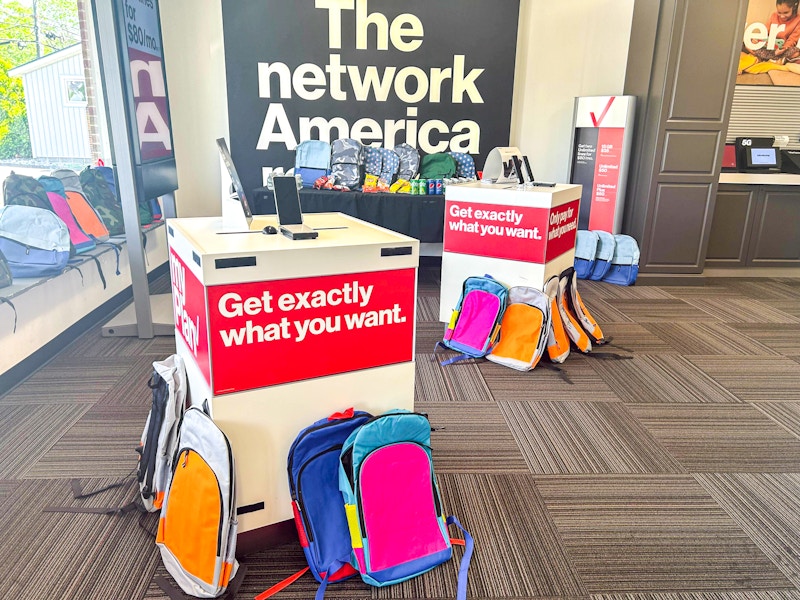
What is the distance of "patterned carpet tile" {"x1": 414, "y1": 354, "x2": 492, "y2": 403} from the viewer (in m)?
2.89

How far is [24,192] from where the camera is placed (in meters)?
3.27

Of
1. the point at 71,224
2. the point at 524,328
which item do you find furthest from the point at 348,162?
the point at 524,328

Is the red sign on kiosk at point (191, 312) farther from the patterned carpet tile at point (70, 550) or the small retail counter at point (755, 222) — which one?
the small retail counter at point (755, 222)

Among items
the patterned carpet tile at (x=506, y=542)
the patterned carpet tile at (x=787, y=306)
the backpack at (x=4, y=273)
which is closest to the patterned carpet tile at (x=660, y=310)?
the patterned carpet tile at (x=787, y=306)

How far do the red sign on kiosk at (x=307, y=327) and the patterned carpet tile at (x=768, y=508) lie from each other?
1337mm

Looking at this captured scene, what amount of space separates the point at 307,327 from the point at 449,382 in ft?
5.03

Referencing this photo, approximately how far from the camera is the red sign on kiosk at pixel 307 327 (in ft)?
5.14

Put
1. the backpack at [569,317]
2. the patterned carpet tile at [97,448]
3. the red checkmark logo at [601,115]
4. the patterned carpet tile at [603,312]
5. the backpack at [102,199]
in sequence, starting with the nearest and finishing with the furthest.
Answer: the patterned carpet tile at [97,448]
the backpack at [569,317]
the backpack at [102,199]
the patterned carpet tile at [603,312]
the red checkmark logo at [601,115]

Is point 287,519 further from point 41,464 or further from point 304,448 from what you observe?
point 41,464

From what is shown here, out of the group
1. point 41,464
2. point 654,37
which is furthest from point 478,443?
point 654,37

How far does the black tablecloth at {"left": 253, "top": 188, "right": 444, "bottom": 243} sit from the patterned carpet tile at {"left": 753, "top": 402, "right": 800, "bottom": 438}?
2.63 metres

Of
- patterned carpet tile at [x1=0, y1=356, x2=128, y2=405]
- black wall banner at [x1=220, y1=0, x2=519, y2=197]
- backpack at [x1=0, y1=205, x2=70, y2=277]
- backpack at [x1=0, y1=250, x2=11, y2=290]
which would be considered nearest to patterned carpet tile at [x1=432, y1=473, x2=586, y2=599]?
patterned carpet tile at [x1=0, y1=356, x2=128, y2=405]

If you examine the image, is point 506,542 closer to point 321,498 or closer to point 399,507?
point 399,507

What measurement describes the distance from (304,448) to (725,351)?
304 cm
